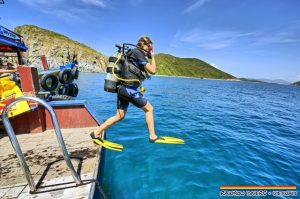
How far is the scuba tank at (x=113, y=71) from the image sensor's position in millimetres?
4543

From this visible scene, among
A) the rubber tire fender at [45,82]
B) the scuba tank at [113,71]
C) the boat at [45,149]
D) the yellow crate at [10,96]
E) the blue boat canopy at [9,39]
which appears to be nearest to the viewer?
the boat at [45,149]

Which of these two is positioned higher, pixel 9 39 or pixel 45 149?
pixel 9 39

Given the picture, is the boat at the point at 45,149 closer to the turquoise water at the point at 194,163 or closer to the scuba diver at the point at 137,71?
the turquoise water at the point at 194,163

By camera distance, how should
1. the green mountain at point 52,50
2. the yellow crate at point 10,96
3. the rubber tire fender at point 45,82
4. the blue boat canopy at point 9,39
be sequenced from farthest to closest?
the green mountain at point 52,50 → the rubber tire fender at point 45,82 → the blue boat canopy at point 9,39 → the yellow crate at point 10,96

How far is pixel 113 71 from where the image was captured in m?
4.53

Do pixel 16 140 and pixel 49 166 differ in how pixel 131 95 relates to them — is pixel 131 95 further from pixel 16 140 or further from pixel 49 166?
pixel 16 140

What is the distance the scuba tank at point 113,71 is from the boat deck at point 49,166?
1613mm

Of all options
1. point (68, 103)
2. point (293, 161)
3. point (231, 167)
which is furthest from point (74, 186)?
point (293, 161)

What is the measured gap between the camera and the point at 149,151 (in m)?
6.91

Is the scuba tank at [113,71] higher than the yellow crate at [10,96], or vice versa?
the scuba tank at [113,71]

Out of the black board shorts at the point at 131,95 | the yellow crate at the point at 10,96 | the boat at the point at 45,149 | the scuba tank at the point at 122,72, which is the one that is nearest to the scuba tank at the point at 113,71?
the scuba tank at the point at 122,72

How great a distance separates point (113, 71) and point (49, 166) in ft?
8.18

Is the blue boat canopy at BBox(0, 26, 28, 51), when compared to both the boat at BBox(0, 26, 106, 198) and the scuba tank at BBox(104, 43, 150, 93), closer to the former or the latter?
the boat at BBox(0, 26, 106, 198)

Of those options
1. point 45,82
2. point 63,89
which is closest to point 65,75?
point 63,89
